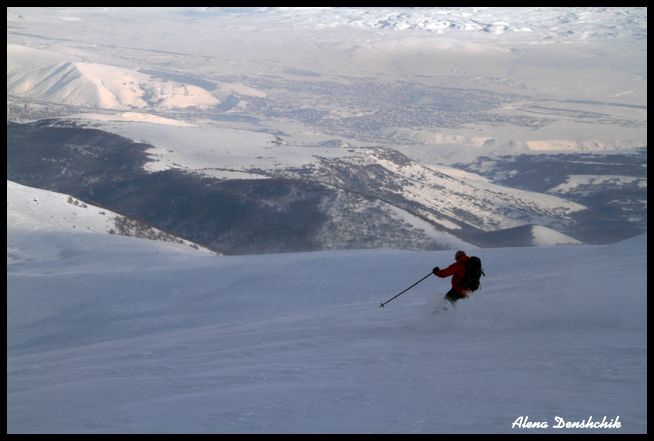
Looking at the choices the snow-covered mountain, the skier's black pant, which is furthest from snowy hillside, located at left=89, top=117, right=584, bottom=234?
the skier's black pant

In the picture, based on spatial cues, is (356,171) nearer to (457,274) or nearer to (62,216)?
(62,216)

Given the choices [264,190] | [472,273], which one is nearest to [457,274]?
[472,273]

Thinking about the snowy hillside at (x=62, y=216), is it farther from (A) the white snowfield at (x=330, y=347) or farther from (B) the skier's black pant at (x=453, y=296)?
(B) the skier's black pant at (x=453, y=296)

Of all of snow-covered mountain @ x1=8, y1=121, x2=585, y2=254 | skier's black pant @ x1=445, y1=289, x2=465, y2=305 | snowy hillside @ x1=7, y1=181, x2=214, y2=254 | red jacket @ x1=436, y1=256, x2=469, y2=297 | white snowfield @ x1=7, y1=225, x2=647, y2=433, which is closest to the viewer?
white snowfield @ x1=7, y1=225, x2=647, y2=433

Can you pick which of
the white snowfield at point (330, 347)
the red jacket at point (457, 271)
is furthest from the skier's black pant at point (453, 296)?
the white snowfield at point (330, 347)

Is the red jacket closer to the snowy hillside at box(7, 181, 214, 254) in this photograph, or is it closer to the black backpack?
the black backpack

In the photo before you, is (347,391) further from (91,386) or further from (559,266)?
(559,266)
